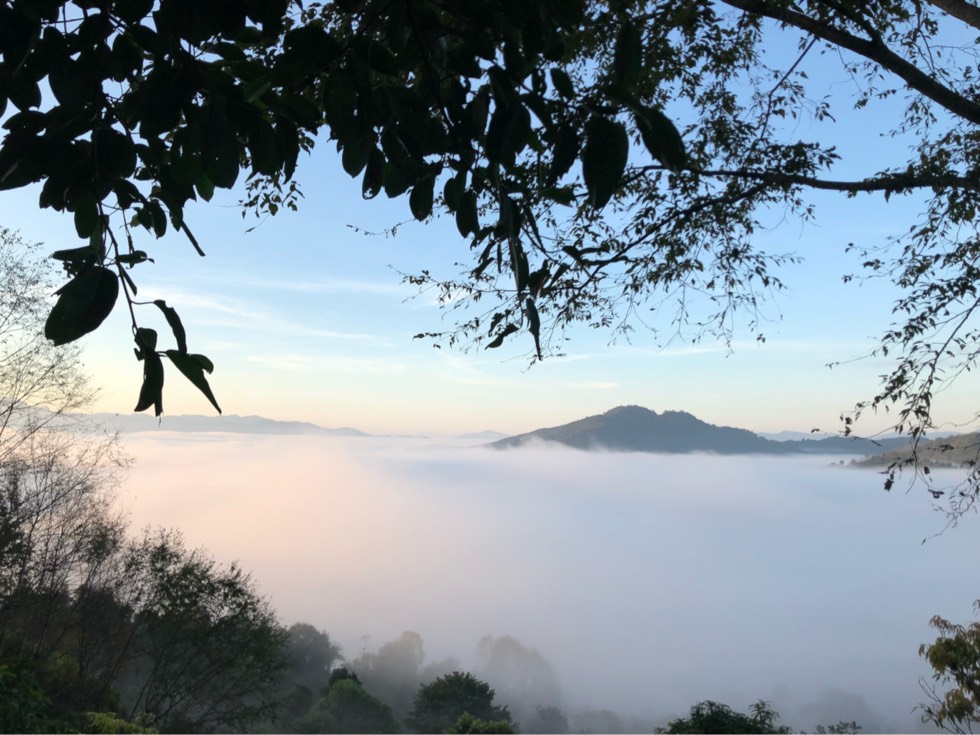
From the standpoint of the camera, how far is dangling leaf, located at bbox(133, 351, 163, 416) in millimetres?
602

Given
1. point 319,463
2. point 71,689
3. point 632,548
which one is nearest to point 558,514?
point 632,548

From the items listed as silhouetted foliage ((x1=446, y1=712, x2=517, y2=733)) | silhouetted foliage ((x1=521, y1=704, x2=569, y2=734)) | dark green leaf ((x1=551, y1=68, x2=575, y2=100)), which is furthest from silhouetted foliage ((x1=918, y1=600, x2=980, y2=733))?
dark green leaf ((x1=551, y1=68, x2=575, y2=100))

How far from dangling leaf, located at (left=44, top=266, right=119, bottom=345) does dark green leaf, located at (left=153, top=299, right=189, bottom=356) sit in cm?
6

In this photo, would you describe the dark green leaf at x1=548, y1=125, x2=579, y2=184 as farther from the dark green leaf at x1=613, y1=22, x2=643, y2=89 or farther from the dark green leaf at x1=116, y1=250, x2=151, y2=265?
the dark green leaf at x1=116, y1=250, x2=151, y2=265

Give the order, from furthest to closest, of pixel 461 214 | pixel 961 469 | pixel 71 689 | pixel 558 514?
pixel 558 514, pixel 71 689, pixel 961 469, pixel 461 214

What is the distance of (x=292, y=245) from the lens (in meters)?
3.46

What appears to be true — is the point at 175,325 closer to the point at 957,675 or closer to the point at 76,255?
the point at 76,255

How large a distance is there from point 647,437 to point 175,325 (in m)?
6.15

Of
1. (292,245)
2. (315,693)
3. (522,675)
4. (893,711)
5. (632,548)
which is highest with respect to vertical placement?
(292,245)

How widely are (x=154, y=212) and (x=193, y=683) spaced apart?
7.86 meters

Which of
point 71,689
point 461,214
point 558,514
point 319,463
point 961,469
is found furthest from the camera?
point 558,514

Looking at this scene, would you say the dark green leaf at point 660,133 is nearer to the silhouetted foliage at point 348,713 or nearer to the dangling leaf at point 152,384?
the dangling leaf at point 152,384

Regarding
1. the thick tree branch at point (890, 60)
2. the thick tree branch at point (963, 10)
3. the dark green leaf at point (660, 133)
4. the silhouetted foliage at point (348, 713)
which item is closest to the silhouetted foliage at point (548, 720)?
the silhouetted foliage at point (348, 713)

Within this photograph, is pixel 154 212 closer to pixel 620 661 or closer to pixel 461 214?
pixel 461 214
